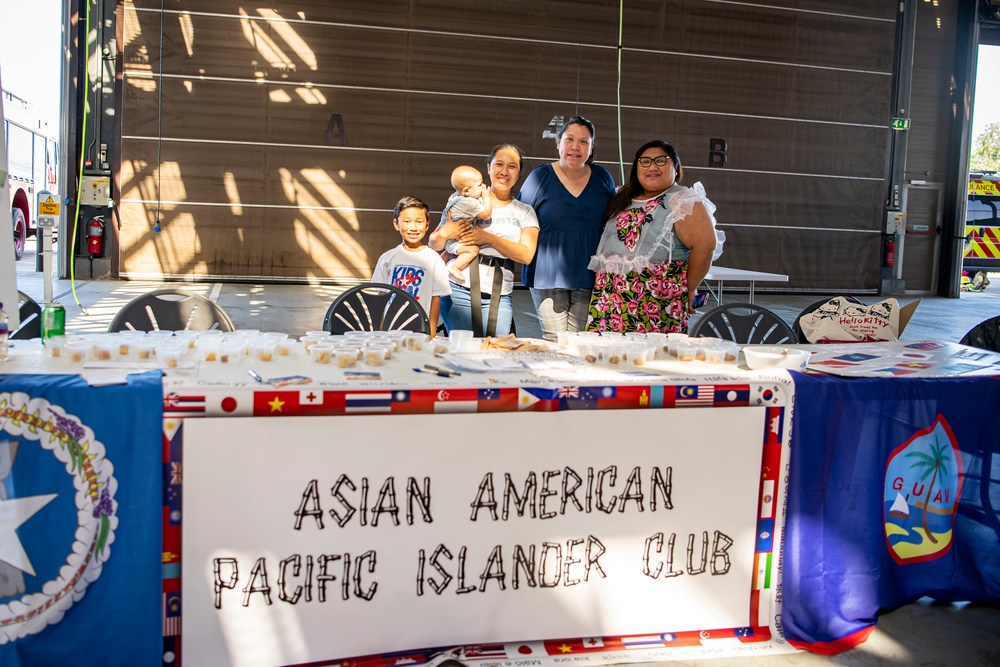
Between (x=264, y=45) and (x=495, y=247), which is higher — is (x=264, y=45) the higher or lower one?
the higher one

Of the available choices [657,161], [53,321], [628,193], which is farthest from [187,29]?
[53,321]

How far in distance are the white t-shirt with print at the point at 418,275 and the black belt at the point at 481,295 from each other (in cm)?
14

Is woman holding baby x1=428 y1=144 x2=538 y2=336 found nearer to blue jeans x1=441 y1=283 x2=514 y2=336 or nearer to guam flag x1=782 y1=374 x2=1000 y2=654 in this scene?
blue jeans x1=441 y1=283 x2=514 y2=336

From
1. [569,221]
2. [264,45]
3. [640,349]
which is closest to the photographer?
[640,349]

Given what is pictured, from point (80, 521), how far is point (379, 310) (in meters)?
1.83

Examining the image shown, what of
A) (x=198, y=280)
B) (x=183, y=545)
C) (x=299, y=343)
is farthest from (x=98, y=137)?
(x=183, y=545)

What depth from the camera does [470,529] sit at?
7.07 ft

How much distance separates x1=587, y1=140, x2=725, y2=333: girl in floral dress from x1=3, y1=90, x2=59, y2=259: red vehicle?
11.2 meters

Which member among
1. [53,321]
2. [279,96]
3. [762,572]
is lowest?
[762,572]

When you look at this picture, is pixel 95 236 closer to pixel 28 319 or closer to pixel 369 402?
pixel 28 319

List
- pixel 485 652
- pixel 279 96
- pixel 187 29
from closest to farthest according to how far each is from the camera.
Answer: pixel 485 652 < pixel 187 29 < pixel 279 96

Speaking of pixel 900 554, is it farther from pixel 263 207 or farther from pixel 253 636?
pixel 263 207

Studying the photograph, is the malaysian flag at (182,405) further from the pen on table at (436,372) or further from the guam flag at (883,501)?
the guam flag at (883,501)

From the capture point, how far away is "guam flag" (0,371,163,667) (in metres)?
1.87
